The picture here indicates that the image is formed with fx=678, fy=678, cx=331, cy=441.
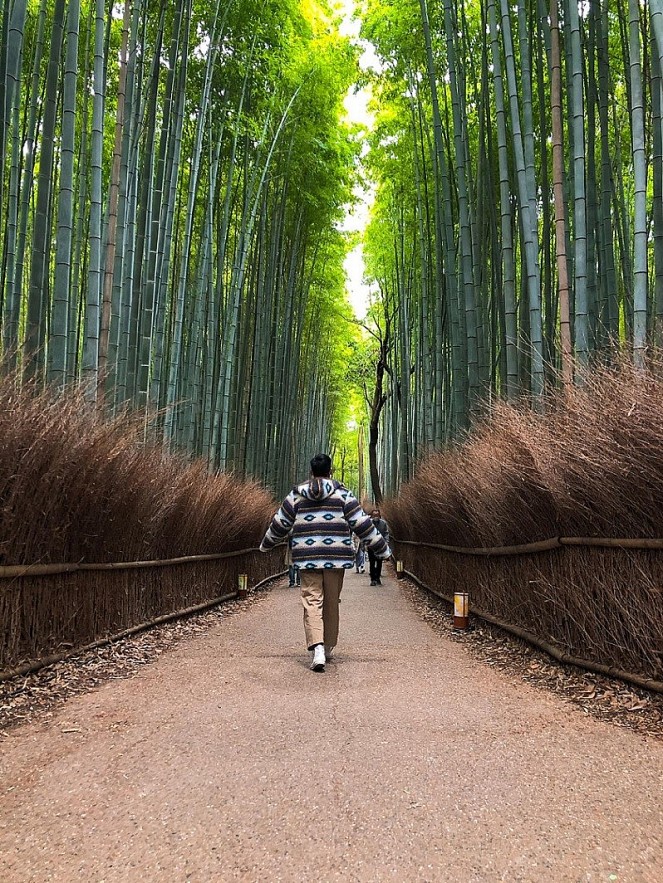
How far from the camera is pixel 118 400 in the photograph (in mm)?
5434

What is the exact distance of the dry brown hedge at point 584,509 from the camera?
2660mm

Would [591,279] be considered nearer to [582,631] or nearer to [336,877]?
[582,631]

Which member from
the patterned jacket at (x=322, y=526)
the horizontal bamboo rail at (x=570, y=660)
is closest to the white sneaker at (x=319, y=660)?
the patterned jacket at (x=322, y=526)

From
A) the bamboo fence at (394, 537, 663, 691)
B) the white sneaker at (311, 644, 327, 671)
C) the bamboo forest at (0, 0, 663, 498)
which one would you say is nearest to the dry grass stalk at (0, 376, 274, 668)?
the bamboo forest at (0, 0, 663, 498)

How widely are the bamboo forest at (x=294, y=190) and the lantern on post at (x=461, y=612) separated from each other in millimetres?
1466

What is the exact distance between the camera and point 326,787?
6.25 feet

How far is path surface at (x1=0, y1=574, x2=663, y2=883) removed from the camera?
1479 millimetres

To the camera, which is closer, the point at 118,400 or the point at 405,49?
the point at 118,400

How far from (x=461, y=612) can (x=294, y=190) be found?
7.61m

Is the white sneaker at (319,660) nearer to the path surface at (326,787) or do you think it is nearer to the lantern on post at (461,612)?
the path surface at (326,787)

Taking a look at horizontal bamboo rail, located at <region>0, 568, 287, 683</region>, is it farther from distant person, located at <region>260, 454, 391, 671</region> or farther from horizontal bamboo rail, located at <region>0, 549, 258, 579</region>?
distant person, located at <region>260, 454, 391, 671</region>

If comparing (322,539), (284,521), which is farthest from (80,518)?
(322,539)

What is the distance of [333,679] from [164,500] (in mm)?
1999

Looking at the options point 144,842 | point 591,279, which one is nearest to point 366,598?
point 591,279
